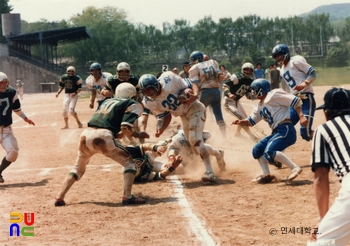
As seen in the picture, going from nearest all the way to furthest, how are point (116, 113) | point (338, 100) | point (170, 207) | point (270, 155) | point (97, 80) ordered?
1. point (338, 100)
2. point (170, 207)
3. point (116, 113)
4. point (270, 155)
5. point (97, 80)

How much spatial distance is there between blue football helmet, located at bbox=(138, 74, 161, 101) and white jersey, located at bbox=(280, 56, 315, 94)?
3106mm

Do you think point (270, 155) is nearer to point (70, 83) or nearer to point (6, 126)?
point (6, 126)

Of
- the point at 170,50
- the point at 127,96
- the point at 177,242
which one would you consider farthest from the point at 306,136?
the point at 170,50

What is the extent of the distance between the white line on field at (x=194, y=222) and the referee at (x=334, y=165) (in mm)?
2091

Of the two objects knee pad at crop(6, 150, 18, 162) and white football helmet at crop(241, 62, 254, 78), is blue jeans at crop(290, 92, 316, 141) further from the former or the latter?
knee pad at crop(6, 150, 18, 162)

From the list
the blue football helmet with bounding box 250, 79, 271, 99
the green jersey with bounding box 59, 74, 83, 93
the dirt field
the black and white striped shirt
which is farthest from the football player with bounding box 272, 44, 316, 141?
the green jersey with bounding box 59, 74, 83, 93

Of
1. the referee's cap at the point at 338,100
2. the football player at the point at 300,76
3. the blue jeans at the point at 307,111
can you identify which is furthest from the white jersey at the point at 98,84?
the referee's cap at the point at 338,100

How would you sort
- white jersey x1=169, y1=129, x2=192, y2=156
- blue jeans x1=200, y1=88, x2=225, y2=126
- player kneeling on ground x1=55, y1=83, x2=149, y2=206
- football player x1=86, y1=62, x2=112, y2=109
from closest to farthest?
Result: 1. player kneeling on ground x1=55, y1=83, x2=149, y2=206
2. white jersey x1=169, y1=129, x2=192, y2=156
3. blue jeans x1=200, y1=88, x2=225, y2=126
4. football player x1=86, y1=62, x2=112, y2=109

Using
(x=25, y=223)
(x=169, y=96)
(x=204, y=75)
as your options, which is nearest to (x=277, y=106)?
(x=169, y=96)

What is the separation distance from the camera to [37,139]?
63.3 ft

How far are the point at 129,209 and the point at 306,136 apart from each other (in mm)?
4379

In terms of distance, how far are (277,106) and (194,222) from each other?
3.25 metres

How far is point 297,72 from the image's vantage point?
11.9 metres

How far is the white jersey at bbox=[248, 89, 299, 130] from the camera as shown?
9.93 m
